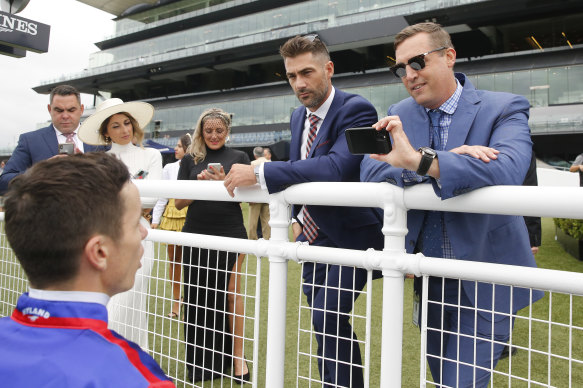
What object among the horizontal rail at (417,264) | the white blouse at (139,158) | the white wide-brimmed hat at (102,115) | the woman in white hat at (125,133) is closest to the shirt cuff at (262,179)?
the horizontal rail at (417,264)

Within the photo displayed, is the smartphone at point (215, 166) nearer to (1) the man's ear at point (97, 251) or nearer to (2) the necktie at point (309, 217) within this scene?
(2) the necktie at point (309, 217)

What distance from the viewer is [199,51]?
42031 millimetres

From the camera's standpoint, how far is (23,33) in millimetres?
7758

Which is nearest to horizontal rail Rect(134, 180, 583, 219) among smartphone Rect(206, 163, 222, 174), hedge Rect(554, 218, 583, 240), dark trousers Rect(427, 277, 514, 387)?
smartphone Rect(206, 163, 222, 174)

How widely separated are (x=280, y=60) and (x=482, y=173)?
41.1m

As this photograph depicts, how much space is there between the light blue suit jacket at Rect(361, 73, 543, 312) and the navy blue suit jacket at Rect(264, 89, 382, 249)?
21cm

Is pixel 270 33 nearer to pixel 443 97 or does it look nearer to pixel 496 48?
pixel 496 48

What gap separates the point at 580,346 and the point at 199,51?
4211 cm

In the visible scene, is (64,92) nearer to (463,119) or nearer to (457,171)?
(463,119)

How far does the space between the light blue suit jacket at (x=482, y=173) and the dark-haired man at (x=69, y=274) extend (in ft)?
3.15

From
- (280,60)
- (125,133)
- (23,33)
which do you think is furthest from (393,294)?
(280,60)

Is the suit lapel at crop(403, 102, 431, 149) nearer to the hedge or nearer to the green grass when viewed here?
the green grass

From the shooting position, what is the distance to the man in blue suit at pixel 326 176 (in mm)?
1935

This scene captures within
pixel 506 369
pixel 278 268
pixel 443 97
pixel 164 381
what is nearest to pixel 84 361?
pixel 164 381
